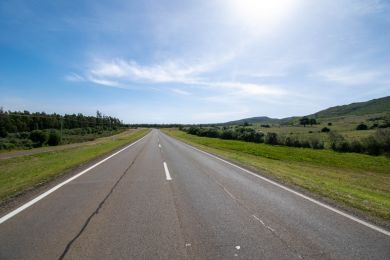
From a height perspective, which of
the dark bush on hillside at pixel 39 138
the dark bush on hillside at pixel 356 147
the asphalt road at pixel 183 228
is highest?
the dark bush on hillside at pixel 39 138

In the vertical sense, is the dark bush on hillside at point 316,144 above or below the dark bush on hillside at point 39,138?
below

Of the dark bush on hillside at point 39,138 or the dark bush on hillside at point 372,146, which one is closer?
the dark bush on hillside at point 372,146

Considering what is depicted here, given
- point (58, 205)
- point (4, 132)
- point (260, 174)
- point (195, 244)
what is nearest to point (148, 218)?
point (195, 244)

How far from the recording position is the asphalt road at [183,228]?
13.4 ft

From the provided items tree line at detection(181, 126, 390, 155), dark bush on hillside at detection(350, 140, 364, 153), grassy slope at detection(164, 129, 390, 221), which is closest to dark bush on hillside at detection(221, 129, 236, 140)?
tree line at detection(181, 126, 390, 155)

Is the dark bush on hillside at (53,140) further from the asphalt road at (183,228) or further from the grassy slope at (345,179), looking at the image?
the asphalt road at (183,228)

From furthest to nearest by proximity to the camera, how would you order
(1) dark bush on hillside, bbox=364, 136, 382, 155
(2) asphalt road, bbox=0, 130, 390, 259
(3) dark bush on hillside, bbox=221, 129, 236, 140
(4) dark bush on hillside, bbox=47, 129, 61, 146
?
1. (3) dark bush on hillside, bbox=221, 129, 236, 140
2. (4) dark bush on hillside, bbox=47, 129, 61, 146
3. (1) dark bush on hillside, bbox=364, 136, 382, 155
4. (2) asphalt road, bbox=0, 130, 390, 259

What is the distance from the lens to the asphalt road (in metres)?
4.08

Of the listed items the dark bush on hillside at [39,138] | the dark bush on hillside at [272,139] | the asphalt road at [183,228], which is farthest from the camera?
the dark bush on hillside at [272,139]

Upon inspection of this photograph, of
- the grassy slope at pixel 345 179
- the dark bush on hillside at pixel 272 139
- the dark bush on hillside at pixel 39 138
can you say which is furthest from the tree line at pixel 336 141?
the dark bush on hillside at pixel 39 138

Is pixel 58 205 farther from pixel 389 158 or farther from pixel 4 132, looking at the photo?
pixel 4 132

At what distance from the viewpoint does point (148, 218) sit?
566 cm

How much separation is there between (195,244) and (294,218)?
244cm

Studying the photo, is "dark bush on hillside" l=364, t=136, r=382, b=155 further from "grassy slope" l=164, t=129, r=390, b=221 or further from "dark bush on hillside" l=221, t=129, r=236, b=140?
"dark bush on hillside" l=221, t=129, r=236, b=140
